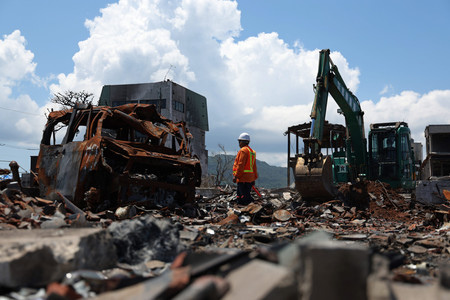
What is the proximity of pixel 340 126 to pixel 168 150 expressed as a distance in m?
11.2

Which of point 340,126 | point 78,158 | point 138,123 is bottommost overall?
point 78,158

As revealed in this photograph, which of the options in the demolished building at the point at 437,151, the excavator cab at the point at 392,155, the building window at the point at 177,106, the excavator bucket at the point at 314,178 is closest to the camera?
the excavator bucket at the point at 314,178

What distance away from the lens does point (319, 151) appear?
380 inches

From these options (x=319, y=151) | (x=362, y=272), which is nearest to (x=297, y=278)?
(x=362, y=272)

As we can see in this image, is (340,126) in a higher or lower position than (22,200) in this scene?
higher

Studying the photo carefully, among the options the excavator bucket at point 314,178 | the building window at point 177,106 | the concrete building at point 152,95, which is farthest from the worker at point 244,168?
the building window at point 177,106

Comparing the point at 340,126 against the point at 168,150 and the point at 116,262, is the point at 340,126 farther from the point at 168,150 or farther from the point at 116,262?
the point at 116,262

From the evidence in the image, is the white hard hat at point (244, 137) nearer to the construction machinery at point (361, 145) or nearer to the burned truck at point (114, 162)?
the burned truck at point (114, 162)

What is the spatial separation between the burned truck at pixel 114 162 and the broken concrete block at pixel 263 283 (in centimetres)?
502

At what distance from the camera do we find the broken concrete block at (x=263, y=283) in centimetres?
200

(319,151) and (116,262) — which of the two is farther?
(319,151)

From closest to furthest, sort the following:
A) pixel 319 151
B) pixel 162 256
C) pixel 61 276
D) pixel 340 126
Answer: pixel 61 276, pixel 162 256, pixel 319 151, pixel 340 126

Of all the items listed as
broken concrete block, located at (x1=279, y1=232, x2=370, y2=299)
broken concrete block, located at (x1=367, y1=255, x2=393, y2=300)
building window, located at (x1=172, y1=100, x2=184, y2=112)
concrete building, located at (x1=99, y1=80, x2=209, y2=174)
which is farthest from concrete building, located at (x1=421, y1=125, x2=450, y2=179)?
building window, located at (x1=172, y1=100, x2=184, y2=112)

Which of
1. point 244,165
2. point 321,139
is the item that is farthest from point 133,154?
Result: point 321,139
